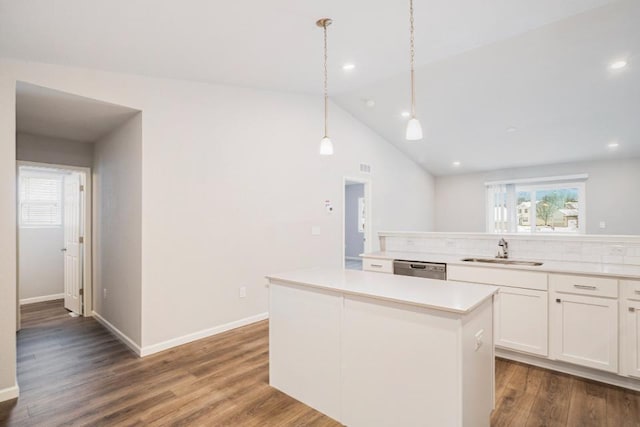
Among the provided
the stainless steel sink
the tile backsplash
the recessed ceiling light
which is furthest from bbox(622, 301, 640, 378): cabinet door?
the recessed ceiling light

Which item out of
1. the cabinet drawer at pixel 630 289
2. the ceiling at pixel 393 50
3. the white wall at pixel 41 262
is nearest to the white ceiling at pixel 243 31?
the ceiling at pixel 393 50

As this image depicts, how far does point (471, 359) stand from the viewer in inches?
66.9

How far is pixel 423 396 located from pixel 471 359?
32 cm

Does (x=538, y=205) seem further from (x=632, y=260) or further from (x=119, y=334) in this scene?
(x=119, y=334)

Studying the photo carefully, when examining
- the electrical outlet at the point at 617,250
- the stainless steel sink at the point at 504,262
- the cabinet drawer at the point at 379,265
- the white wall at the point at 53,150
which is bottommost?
the cabinet drawer at the point at 379,265

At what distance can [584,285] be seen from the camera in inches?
100

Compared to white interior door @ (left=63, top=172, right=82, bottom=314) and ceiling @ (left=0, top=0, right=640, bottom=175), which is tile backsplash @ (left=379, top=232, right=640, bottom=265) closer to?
ceiling @ (left=0, top=0, right=640, bottom=175)

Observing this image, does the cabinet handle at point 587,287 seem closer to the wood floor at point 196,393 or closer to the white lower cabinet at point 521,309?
the white lower cabinet at point 521,309

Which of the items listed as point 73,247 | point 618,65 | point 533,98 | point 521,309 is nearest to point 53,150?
point 73,247

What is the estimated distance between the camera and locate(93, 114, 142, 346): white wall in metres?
3.32

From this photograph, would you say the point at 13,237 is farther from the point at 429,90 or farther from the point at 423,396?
the point at 429,90

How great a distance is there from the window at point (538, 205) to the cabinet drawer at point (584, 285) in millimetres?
5534

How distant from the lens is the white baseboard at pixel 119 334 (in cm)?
327

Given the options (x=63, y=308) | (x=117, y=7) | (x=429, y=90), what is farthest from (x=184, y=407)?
(x=429, y=90)
